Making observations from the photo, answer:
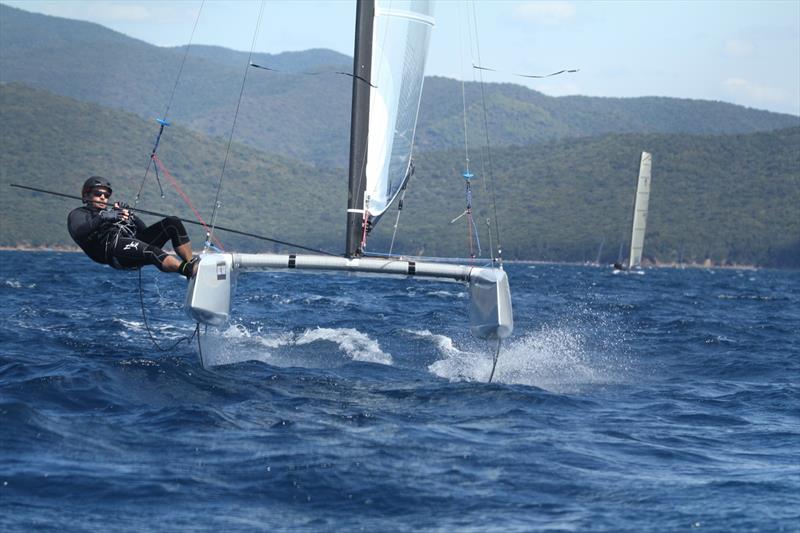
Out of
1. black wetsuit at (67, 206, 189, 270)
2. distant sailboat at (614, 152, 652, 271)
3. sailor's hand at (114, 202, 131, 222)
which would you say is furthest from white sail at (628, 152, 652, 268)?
sailor's hand at (114, 202, 131, 222)

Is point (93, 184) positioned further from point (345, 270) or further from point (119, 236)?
point (345, 270)

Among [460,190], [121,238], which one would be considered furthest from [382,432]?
[460,190]

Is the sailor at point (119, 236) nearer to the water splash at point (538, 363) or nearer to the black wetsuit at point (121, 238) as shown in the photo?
the black wetsuit at point (121, 238)

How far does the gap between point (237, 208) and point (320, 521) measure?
391 feet

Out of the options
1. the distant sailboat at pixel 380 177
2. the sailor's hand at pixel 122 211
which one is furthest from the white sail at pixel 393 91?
the sailor's hand at pixel 122 211

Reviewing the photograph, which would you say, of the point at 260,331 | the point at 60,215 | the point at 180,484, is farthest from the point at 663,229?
the point at 180,484

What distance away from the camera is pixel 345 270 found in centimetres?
988

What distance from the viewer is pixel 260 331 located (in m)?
14.1

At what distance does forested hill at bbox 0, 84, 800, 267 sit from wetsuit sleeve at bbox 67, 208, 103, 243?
87.2m

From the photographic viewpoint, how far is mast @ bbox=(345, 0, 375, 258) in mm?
10641

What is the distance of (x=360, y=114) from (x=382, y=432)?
409 cm

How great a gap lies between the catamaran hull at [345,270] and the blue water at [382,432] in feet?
1.77

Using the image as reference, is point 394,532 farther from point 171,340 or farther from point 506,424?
point 171,340

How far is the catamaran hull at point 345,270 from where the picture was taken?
31.3 ft
